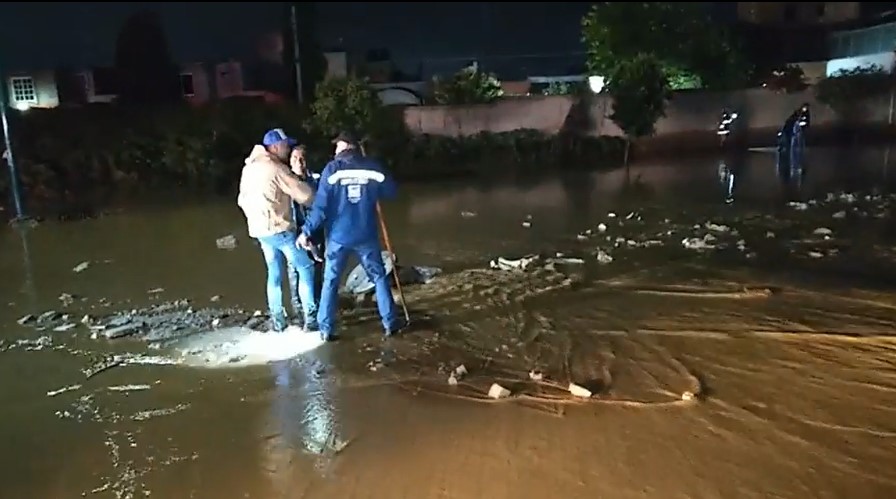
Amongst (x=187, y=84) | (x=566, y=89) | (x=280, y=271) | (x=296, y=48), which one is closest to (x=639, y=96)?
(x=566, y=89)

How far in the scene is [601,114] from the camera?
1041 inches

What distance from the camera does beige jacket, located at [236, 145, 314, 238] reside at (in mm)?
7188

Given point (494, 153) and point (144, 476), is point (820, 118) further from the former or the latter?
point (144, 476)

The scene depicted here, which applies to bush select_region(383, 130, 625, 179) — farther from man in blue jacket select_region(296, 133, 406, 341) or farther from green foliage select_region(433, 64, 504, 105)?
man in blue jacket select_region(296, 133, 406, 341)

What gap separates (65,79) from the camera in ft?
101

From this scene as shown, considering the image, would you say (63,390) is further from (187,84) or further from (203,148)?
(187,84)

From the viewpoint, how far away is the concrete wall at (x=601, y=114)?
25656mm

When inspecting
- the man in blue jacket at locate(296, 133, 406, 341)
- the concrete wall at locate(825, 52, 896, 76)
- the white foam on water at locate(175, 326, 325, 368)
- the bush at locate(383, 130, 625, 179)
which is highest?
the concrete wall at locate(825, 52, 896, 76)

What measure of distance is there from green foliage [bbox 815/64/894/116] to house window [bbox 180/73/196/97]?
22353 mm

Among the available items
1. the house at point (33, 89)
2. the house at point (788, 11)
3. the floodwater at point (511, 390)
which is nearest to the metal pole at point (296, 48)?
the house at point (33, 89)

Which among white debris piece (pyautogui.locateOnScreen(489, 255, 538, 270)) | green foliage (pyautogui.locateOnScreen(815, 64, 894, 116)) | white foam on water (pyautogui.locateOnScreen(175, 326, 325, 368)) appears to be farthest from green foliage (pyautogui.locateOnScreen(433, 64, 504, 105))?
white foam on water (pyautogui.locateOnScreen(175, 326, 325, 368))

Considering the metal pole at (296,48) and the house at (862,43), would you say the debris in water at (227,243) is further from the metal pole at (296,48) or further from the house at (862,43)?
the house at (862,43)

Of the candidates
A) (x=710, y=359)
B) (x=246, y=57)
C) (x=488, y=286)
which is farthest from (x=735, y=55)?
(x=710, y=359)

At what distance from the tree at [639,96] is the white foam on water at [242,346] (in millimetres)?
18114
